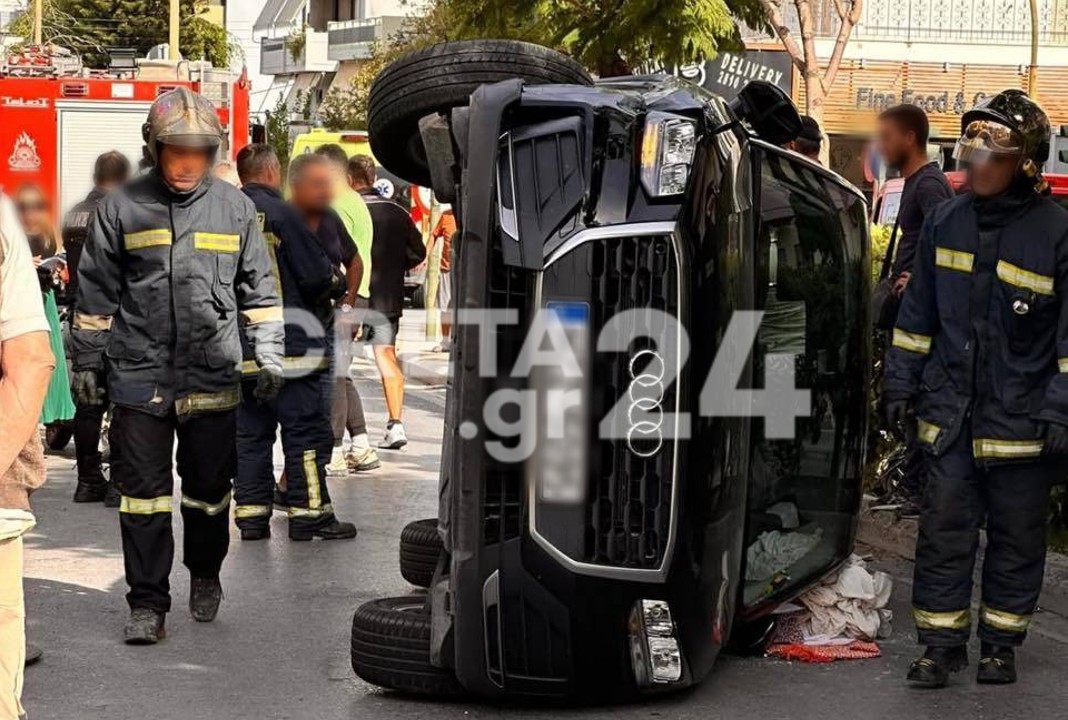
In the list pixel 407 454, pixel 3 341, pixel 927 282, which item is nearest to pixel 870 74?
pixel 407 454

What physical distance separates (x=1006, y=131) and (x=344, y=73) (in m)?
59.4

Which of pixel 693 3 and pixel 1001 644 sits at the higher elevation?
pixel 693 3

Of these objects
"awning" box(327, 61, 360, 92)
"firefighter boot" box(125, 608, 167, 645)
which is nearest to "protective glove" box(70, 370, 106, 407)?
"firefighter boot" box(125, 608, 167, 645)

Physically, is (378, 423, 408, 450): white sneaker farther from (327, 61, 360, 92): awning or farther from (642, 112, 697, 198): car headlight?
(327, 61, 360, 92): awning

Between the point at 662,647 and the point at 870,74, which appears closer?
the point at 662,647

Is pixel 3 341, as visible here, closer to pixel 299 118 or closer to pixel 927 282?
pixel 927 282

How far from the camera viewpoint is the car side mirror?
247 inches

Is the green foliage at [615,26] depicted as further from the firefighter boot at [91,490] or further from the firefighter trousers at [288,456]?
the firefighter trousers at [288,456]

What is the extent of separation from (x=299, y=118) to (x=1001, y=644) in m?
62.8

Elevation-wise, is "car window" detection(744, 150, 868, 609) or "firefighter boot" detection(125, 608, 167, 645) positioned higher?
"car window" detection(744, 150, 868, 609)

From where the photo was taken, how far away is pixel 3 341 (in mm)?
4352

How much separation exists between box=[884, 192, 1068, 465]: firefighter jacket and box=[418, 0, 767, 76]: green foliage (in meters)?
8.42

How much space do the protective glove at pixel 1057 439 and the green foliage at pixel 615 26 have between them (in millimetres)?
8825

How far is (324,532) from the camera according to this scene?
8664 mm
